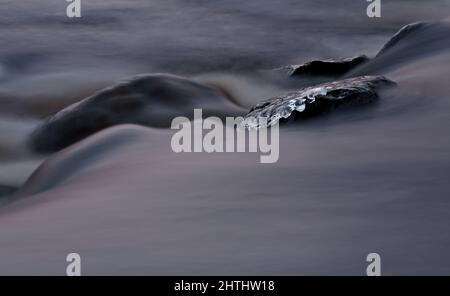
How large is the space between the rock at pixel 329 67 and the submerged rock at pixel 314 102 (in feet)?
5.51

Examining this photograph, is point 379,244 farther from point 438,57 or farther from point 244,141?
point 438,57

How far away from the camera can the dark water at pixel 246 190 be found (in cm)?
351

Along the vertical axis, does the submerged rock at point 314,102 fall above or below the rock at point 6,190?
above

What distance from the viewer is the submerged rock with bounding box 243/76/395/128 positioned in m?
5.41

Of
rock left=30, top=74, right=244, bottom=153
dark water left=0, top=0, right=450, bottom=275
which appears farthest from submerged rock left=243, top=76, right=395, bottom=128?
rock left=30, top=74, right=244, bottom=153

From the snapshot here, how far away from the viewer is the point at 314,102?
5.41 m

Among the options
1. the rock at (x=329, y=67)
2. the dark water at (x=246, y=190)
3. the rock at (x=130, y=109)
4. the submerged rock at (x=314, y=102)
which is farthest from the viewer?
the rock at (x=329, y=67)

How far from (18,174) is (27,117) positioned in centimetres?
136

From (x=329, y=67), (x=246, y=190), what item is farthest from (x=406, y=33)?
(x=246, y=190)

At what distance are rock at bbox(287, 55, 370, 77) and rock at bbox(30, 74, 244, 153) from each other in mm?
738

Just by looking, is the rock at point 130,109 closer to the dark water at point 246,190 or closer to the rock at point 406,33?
the dark water at point 246,190

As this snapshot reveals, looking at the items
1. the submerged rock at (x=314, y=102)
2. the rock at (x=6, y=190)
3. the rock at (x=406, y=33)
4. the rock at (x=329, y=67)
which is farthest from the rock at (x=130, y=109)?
the rock at (x=406, y=33)

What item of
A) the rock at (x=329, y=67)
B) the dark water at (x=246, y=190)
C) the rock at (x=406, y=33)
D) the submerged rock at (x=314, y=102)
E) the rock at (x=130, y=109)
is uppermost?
the rock at (x=406, y=33)

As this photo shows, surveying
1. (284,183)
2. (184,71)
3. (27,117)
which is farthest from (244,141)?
(184,71)
